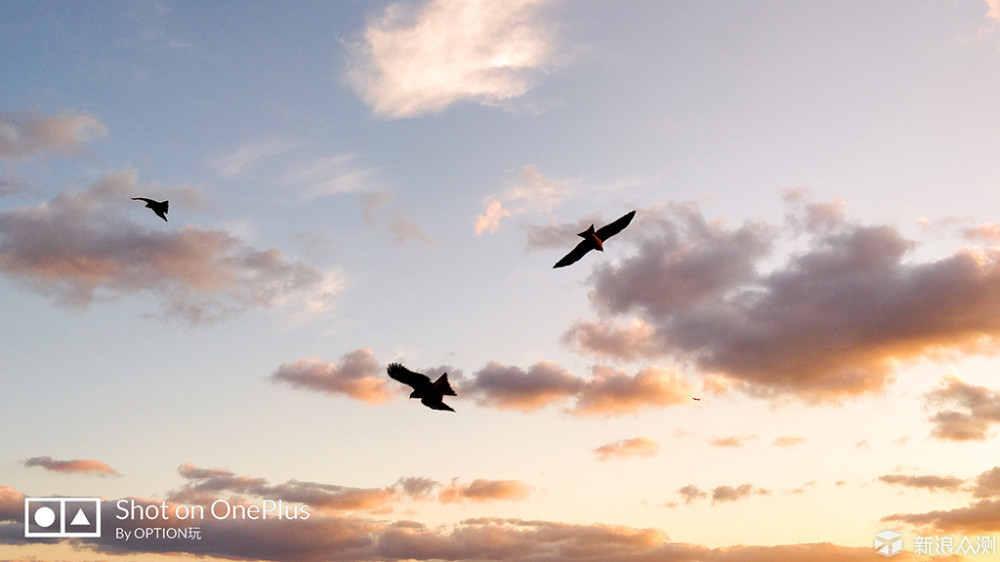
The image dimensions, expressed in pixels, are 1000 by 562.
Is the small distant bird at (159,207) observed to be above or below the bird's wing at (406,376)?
above

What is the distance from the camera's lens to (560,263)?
57188mm

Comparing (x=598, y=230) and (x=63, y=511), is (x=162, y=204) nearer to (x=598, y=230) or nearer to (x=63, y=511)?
(x=598, y=230)

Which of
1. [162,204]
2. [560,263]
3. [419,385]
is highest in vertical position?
[162,204]

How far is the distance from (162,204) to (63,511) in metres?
73.5

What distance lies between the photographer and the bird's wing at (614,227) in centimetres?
5703

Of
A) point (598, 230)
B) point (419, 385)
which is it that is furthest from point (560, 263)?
point (419, 385)

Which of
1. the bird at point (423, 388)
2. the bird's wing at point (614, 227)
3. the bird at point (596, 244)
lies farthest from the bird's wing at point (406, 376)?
the bird's wing at point (614, 227)

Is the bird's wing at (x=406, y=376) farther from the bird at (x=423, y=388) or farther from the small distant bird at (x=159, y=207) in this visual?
the small distant bird at (x=159, y=207)

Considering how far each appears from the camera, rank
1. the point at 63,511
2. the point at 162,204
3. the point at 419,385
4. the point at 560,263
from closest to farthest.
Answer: the point at 419,385 < the point at 560,263 < the point at 162,204 < the point at 63,511

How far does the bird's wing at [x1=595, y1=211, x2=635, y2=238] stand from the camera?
2245 inches

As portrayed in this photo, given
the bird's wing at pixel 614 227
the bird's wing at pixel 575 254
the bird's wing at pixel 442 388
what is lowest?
the bird's wing at pixel 442 388

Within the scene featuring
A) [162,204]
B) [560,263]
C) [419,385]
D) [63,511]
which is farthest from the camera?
[63,511]

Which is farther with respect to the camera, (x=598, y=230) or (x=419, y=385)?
(x=598, y=230)

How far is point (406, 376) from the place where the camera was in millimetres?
43719
